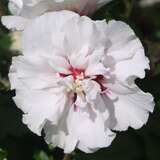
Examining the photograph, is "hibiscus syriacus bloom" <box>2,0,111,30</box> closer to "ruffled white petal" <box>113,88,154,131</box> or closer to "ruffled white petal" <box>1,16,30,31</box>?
"ruffled white petal" <box>1,16,30,31</box>

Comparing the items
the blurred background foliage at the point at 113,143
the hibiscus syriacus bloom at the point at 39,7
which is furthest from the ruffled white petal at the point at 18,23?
the blurred background foliage at the point at 113,143

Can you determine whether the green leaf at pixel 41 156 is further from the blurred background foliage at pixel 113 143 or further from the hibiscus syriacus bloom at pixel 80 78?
the hibiscus syriacus bloom at pixel 80 78

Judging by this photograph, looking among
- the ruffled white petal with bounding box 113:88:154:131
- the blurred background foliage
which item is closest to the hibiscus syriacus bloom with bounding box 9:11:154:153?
the ruffled white petal with bounding box 113:88:154:131

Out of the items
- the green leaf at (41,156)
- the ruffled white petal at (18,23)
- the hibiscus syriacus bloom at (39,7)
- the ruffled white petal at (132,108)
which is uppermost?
the hibiscus syriacus bloom at (39,7)

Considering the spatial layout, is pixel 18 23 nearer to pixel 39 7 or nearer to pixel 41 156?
pixel 39 7

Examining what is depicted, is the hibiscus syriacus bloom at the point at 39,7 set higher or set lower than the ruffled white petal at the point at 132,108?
higher

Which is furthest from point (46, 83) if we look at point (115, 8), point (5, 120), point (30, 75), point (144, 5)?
point (144, 5)
